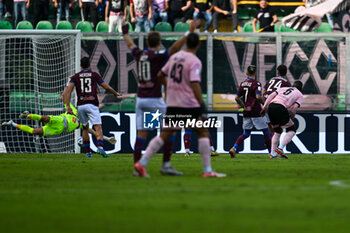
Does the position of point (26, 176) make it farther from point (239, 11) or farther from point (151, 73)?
point (239, 11)

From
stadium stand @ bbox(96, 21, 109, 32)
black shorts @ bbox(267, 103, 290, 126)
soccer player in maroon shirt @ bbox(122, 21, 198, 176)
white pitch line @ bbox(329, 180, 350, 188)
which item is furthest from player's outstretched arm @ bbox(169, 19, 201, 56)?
stadium stand @ bbox(96, 21, 109, 32)

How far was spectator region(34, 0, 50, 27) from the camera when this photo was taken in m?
23.9

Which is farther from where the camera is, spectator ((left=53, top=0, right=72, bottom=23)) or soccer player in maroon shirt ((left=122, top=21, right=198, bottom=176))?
spectator ((left=53, top=0, right=72, bottom=23))

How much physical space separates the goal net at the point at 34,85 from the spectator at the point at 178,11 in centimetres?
407

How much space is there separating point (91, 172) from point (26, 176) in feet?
3.80

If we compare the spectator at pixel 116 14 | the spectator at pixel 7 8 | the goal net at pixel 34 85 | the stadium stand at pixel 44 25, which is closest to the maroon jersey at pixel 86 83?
the goal net at pixel 34 85

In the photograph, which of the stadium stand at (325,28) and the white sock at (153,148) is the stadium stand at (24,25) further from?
the white sock at (153,148)

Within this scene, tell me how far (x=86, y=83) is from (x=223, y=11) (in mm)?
8576

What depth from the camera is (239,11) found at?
25594 millimetres

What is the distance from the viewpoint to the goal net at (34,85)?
2091 cm

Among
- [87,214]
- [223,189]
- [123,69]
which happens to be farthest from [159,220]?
[123,69]

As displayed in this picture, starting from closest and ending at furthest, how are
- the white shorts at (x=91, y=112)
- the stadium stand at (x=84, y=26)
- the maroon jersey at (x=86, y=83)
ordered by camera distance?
1. the maroon jersey at (x=86, y=83)
2. the white shorts at (x=91, y=112)
3. the stadium stand at (x=84, y=26)

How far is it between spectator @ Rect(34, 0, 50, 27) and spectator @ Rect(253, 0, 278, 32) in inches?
263

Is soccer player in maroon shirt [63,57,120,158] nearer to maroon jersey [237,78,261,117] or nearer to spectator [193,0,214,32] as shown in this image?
maroon jersey [237,78,261,117]
